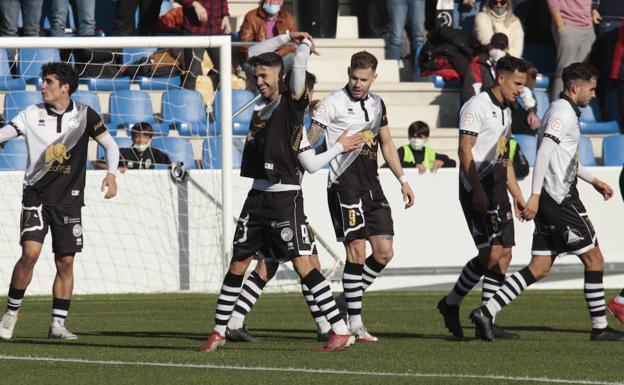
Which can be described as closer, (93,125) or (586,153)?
(93,125)

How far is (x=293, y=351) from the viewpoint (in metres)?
9.66

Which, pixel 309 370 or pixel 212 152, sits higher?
pixel 212 152

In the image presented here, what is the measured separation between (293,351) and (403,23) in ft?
36.4

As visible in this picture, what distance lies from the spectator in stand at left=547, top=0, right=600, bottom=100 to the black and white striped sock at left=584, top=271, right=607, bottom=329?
9.60 metres

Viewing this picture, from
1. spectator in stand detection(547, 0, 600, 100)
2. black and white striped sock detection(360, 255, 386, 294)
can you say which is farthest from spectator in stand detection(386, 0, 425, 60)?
black and white striped sock detection(360, 255, 386, 294)

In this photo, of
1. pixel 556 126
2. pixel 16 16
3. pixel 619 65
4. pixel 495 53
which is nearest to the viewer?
pixel 556 126

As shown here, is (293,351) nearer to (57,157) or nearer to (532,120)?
(57,157)

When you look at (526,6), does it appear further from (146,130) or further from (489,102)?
(489,102)

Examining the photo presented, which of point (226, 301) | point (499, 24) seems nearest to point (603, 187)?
point (226, 301)

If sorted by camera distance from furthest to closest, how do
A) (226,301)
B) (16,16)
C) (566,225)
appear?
(16,16) < (566,225) < (226,301)

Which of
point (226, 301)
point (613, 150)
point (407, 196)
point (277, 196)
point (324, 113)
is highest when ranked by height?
point (324, 113)

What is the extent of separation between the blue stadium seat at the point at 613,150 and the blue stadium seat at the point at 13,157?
7896 millimetres

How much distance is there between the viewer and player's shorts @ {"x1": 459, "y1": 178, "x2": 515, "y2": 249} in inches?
420

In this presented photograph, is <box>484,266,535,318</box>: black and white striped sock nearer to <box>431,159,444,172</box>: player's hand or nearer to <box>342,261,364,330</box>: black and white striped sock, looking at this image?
<box>342,261,364,330</box>: black and white striped sock
